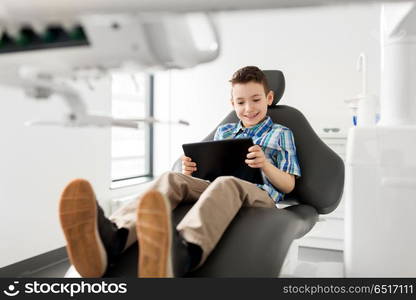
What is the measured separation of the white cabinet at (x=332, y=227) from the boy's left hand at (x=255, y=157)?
0.75 meters

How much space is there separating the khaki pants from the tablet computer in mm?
53

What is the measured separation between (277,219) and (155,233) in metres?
0.31

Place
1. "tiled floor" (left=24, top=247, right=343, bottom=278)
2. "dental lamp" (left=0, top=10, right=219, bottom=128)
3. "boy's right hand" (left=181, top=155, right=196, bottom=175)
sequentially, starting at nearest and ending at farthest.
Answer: "dental lamp" (left=0, top=10, right=219, bottom=128) < "tiled floor" (left=24, top=247, right=343, bottom=278) < "boy's right hand" (left=181, top=155, right=196, bottom=175)

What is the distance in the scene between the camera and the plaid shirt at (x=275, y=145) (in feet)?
3.43

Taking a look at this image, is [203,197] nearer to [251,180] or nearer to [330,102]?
[251,180]

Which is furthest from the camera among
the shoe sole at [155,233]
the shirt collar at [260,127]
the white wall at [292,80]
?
the white wall at [292,80]

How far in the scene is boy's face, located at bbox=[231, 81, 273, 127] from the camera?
3.52ft

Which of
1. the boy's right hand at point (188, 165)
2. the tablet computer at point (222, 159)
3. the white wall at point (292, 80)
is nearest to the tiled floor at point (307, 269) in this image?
the tablet computer at point (222, 159)

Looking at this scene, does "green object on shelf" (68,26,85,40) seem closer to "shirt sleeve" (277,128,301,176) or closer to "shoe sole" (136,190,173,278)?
"shoe sole" (136,190,173,278)

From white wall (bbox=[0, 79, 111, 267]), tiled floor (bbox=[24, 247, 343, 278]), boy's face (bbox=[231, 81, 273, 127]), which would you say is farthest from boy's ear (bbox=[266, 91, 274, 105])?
white wall (bbox=[0, 79, 111, 267])

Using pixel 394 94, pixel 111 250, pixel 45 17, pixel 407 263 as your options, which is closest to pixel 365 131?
pixel 394 94

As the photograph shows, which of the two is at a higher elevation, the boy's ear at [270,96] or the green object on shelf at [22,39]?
the boy's ear at [270,96]

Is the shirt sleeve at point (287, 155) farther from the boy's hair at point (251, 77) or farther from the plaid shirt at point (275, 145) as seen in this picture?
the boy's hair at point (251, 77)

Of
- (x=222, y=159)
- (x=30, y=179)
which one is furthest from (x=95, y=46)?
(x=30, y=179)
